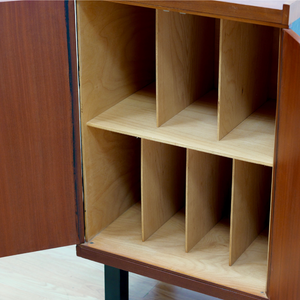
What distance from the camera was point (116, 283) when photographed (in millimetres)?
1416

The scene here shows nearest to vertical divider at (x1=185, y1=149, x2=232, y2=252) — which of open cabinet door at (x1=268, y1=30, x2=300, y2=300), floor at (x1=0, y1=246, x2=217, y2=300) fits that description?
open cabinet door at (x1=268, y1=30, x2=300, y2=300)

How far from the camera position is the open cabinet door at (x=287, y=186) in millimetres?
899

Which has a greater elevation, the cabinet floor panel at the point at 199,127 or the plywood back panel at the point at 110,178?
the cabinet floor panel at the point at 199,127

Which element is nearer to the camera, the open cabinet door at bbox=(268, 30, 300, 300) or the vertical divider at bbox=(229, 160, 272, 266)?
the open cabinet door at bbox=(268, 30, 300, 300)

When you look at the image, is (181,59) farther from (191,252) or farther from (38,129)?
(191,252)

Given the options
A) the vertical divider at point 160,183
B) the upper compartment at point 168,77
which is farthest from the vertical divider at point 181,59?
the vertical divider at point 160,183

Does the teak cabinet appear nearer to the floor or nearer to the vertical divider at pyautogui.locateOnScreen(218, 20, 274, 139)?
the vertical divider at pyautogui.locateOnScreen(218, 20, 274, 139)

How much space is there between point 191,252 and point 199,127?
0.31m

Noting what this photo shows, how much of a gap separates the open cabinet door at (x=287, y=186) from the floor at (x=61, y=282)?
596 mm

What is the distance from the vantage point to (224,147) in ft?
3.60

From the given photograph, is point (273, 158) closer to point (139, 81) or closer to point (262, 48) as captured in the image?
point (262, 48)

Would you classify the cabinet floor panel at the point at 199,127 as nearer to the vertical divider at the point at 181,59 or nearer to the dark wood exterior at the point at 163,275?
the vertical divider at the point at 181,59

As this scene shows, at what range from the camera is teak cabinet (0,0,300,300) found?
1052 mm

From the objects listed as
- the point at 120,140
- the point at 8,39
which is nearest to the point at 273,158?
the point at 120,140
